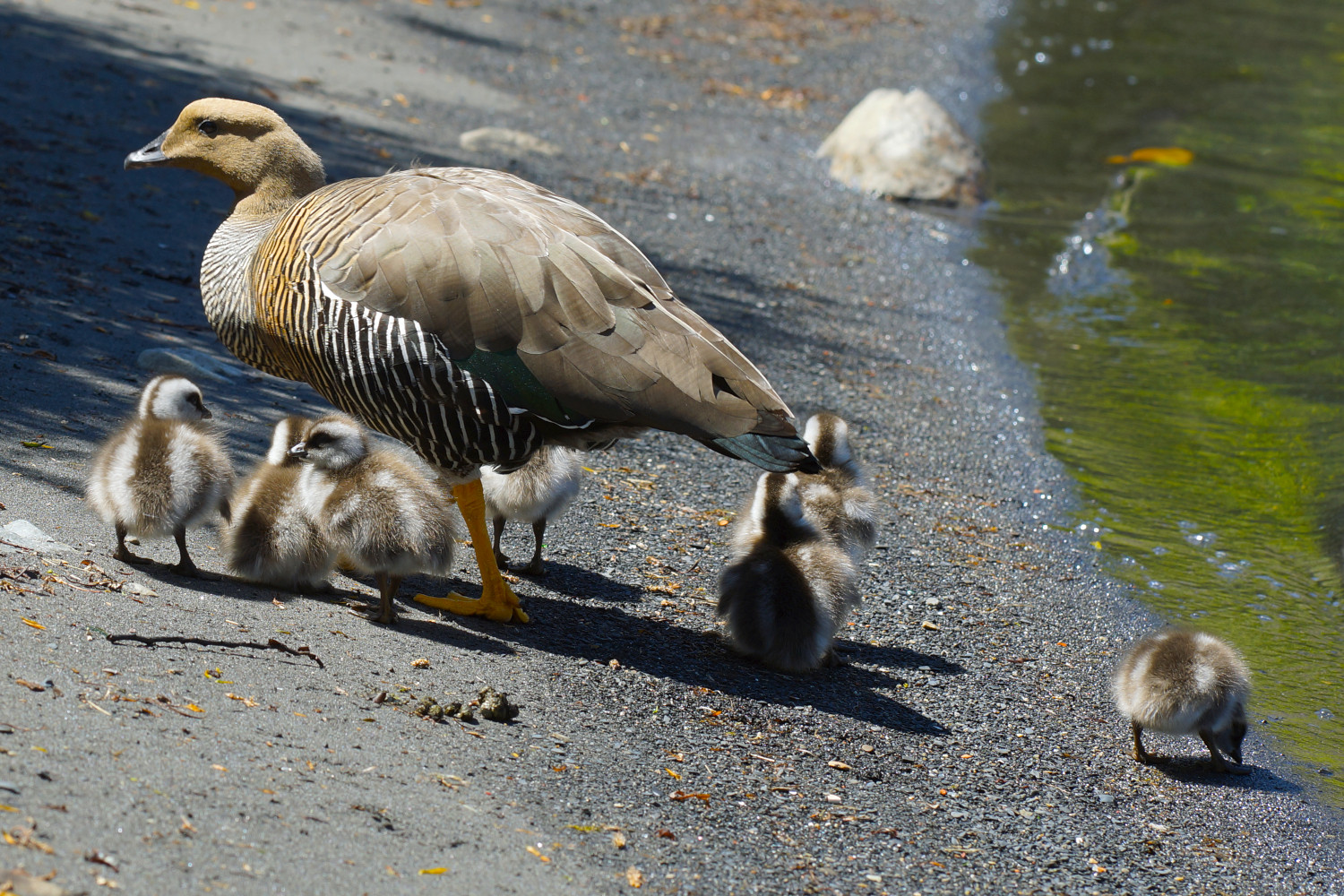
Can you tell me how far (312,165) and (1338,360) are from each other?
1092 centimetres

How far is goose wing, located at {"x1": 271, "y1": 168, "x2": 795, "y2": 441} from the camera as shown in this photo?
543 cm

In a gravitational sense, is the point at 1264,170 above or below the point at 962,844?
above

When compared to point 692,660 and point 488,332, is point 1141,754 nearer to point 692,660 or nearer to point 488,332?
point 692,660

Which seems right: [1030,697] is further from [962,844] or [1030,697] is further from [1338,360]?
[1338,360]

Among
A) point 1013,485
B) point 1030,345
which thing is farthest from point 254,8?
point 1013,485

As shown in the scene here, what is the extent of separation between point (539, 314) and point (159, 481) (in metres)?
1.85

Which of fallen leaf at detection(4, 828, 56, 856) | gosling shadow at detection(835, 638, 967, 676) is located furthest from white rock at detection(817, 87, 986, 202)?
fallen leaf at detection(4, 828, 56, 856)

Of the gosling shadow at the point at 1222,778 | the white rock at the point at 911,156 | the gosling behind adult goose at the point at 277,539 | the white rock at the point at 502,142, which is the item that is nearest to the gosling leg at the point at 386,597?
the gosling behind adult goose at the point at 277,539

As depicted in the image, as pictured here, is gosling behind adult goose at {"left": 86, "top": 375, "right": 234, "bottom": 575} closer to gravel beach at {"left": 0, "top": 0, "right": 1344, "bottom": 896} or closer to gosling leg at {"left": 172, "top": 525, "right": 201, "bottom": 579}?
gosling leg at {"left": 172, "top": 525, "right": 201, "bottom": 579}

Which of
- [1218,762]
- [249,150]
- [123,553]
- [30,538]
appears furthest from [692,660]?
[249,150]

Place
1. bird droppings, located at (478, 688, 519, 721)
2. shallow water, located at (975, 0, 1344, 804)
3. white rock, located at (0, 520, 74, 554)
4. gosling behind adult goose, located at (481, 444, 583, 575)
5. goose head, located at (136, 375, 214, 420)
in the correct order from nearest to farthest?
bird droppings, located at (478, 688, 519, 721)
white rock, located at (0, 520, 74, 554)
goose head, located at (136, 375, 214, 420)
gosling behind adult goose, located at (481, 444, 583, 575)
shallow water, located at (975, 0, 1344, 804)

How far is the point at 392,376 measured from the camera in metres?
5.52

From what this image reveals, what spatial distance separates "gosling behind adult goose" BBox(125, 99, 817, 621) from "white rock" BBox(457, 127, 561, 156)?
29.5 ft

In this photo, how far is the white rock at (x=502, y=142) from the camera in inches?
575
